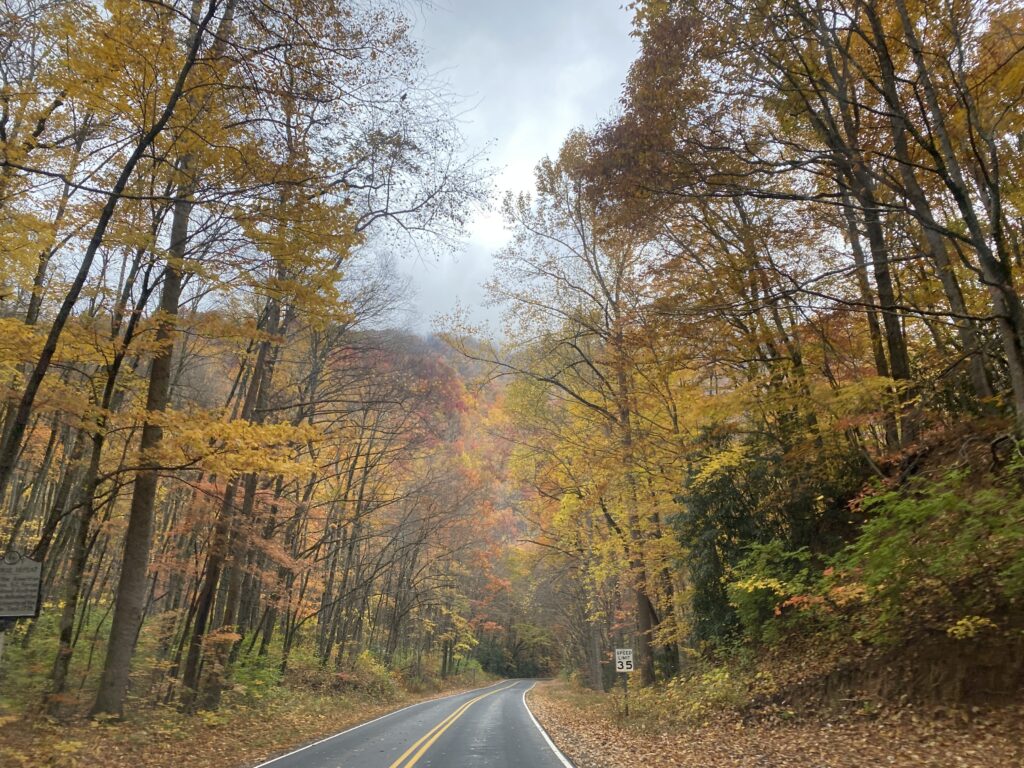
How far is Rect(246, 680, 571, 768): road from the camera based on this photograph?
9117 millimetres

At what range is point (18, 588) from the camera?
20.0 ft

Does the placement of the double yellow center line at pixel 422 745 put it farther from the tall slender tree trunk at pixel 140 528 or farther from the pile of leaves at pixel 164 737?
the tall slender tree trunk at pixel 140 528

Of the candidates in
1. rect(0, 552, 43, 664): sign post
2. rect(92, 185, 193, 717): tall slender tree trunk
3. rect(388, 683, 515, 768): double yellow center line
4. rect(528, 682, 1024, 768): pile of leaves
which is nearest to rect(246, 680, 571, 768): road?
rect(388, 683, 515, 768): double yellow center line

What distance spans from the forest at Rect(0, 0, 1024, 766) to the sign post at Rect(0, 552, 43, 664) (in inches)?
40.8

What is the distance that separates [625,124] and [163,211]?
7466 millimetres

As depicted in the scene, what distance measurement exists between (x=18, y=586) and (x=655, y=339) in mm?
9080

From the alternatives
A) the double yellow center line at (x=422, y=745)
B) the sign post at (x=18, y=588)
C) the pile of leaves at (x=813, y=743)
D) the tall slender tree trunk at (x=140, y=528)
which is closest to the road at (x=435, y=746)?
the double yellow center line at (x=422, y=745)

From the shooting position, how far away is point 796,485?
1141 centimetres

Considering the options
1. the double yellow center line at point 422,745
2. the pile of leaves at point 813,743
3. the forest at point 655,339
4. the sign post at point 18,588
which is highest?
the forest at point 655,339

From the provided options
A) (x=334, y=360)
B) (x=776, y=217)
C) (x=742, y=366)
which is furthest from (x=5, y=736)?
(x=776, y=217)

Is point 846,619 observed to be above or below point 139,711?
above

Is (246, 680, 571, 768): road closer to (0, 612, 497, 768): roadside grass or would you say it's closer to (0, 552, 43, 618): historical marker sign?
(0, 612, 497, 768): roadside grass

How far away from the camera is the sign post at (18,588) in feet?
19.7

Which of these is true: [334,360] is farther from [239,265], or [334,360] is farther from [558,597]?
[558,597]
